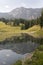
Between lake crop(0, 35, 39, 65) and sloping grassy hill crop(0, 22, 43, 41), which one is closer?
lake crop(0, 35, 39, 65)

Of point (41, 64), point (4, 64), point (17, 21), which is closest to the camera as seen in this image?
point (41, 64)

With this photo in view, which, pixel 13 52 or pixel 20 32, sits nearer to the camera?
pixel 13 52

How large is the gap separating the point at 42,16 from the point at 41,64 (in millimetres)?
77132

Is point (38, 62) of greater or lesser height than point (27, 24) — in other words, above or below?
above

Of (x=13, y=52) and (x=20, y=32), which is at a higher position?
(x=13, y=52)

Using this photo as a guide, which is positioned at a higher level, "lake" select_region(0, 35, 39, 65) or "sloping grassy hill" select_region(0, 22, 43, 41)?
"lake" select_region(0, 35, 39, 65)

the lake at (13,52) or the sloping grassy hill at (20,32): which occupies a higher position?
the lake at (13,52)

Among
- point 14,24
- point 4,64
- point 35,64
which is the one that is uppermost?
point 35,64

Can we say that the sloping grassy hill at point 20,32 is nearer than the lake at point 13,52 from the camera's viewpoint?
No

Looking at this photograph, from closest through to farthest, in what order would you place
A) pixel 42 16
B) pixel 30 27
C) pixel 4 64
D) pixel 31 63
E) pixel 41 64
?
pixel 41 64, pixel 31 63, pixel 4 64, pixel 42 16, pixel 30 27

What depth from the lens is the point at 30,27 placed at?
137 m

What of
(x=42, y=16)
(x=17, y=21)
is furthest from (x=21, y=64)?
(x=17, y=21)

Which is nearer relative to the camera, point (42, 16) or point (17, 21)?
point (42, 16)

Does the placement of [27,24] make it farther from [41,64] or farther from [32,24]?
[41,64]
